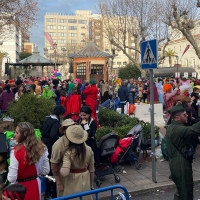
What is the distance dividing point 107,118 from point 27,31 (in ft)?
24.4

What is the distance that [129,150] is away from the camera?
7285 millimetres

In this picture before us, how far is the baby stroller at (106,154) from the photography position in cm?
653

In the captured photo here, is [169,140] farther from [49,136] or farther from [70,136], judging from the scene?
[49,136]

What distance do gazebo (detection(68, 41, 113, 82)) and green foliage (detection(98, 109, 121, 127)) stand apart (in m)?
14.6

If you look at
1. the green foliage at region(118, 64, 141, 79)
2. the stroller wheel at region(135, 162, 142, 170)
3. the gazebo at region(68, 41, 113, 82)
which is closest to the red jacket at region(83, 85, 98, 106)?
the stroller wheel at region(135, 162, 142, 170)

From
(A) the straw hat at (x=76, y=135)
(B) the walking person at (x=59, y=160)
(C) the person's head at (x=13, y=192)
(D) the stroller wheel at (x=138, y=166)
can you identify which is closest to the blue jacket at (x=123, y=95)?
→ (D) the stroller wheel at (x=138, y=166)

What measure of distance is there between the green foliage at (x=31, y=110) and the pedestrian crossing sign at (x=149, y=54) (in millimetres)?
3693

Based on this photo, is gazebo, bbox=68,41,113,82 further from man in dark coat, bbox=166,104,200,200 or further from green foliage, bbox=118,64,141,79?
man in dark coat, bbox=166,104,200,200

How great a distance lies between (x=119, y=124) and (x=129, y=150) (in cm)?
299

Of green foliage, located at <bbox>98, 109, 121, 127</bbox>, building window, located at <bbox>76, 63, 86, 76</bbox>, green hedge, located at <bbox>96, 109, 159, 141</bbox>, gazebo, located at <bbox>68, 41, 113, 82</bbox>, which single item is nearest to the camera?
A: green hedge, located at <bbox>96, 109, 159, 141</bbox>

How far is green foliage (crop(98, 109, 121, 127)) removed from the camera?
10866 millimetres

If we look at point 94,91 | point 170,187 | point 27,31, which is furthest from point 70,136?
point 27,31

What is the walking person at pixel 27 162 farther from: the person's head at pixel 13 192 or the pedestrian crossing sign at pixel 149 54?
the pedestrian crossing sign at pixel 149 54

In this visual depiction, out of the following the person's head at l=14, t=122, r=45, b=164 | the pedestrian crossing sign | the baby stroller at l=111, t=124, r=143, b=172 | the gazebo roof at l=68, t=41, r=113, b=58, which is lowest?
the baby stroller at l=111, t=124, r=143, b=172
